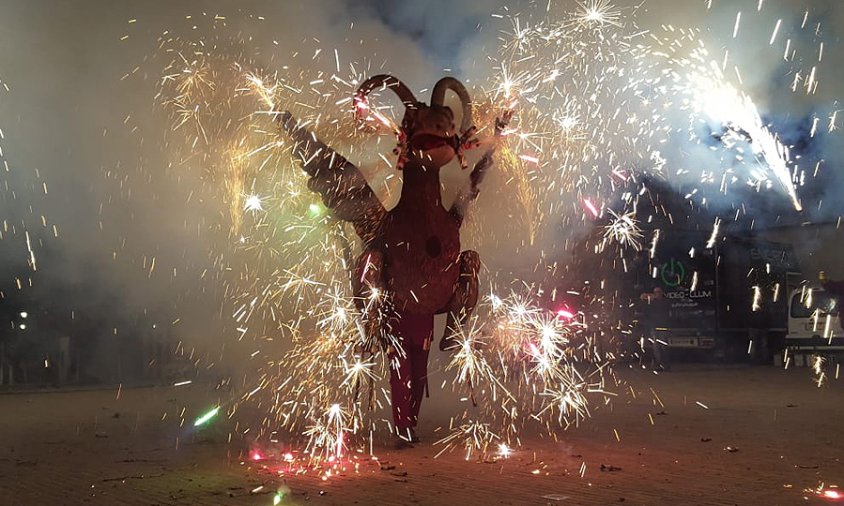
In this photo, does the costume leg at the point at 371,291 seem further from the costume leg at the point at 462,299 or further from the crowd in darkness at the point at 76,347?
the crowd in darkness at the point at 76,347

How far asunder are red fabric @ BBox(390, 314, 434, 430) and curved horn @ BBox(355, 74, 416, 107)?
212cm

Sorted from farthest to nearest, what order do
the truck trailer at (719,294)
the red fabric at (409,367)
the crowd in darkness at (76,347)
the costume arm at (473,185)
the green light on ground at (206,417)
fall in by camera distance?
the truck trailer at (719,294) < the crowd in darkness at (76,347) < the green light on ground at (206,417) < the costume arm at (473,185) < the red fabric at (409,367)

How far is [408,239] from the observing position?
26.0ft

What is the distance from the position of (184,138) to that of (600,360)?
13810 millimetres

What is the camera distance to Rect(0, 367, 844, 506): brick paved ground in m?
5.82

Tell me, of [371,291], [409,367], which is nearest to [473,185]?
[371,291]

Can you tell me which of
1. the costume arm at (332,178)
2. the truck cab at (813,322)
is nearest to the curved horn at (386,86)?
the costume arm at (332,178)

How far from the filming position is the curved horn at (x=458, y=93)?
7922 mm

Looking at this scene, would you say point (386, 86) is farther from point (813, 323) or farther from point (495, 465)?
point (813, 323)

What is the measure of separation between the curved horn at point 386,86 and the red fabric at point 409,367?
6.96ft

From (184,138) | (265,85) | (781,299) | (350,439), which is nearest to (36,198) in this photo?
(184,138)

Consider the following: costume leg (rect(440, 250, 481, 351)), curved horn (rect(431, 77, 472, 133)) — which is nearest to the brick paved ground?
costume leg (rect(440, 250, 481, 351))

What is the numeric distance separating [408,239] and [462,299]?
0.84m

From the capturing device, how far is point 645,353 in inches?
823
